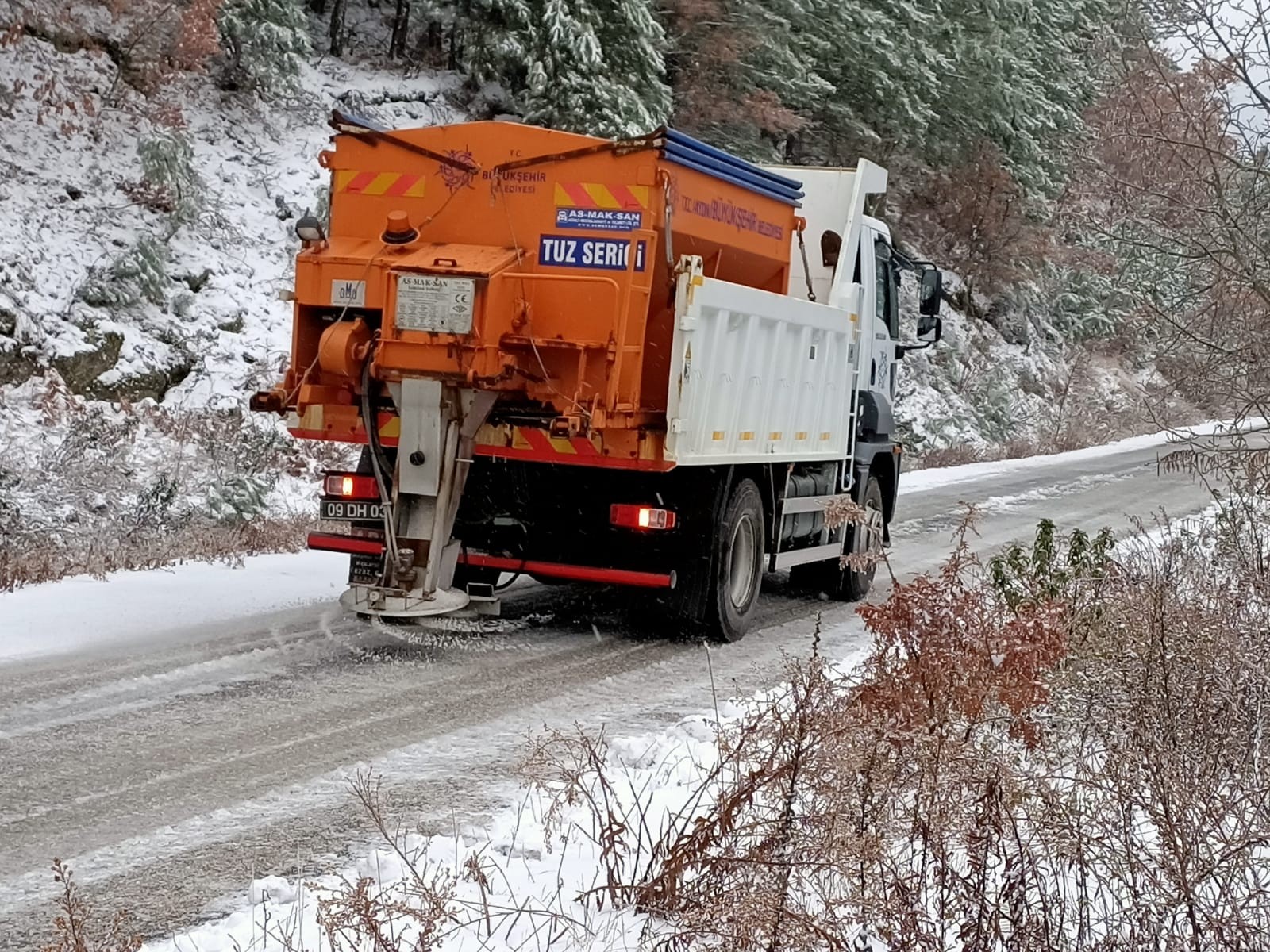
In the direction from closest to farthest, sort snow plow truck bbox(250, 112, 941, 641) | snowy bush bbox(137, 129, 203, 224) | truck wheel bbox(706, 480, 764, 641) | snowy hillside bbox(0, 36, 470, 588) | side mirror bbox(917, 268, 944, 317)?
1. snow plow truck bbox(250, 112, 941, 641)
2. truck wheel bbox(706, 480, 764, 641)
3. side mirror bbox(917, 268, 944, 317)
4. snowy hillside bbox(0, 36, 470, 588)
5. snowy bush bbox(137, 129, 203, 224)

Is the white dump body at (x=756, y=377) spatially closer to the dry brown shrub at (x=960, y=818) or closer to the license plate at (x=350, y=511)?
the license plate at (x=350, y=511)

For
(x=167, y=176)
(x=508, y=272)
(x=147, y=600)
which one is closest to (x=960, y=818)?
(x=508, y=272)

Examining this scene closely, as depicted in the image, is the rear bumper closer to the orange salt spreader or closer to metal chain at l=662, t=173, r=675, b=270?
the orange salt spreader

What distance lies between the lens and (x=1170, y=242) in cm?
857

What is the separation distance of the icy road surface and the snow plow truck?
455 millimetres

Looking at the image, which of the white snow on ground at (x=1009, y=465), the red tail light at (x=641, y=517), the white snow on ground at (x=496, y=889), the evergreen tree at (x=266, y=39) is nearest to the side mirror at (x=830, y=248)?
the red tail light at (x=641, y=517)

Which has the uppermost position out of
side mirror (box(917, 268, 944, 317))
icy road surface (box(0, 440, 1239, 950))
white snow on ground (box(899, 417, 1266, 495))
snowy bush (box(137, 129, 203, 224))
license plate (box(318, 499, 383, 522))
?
snowy bush (box(137, 129, 203, 224))

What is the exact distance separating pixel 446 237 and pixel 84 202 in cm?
1010

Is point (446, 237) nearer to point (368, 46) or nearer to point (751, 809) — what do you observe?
point (751, 809)

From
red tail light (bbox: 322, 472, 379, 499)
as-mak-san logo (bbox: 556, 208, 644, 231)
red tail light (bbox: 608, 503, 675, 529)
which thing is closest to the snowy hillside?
red tail light (bbox: 322, 472, 379, 499)

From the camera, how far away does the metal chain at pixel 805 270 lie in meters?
9.97

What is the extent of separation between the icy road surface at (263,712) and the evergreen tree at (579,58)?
416 inches

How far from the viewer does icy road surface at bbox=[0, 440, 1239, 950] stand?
4.58 meters

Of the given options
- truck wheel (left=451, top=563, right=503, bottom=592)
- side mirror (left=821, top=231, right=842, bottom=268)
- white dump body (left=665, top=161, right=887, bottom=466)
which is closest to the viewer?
white dump body (left=665, top=161, right=887, bottom=466)
